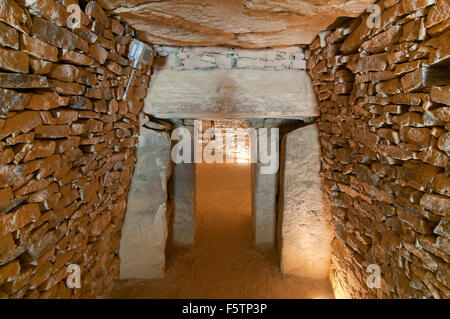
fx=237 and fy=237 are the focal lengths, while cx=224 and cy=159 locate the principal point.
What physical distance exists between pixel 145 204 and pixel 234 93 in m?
2.03

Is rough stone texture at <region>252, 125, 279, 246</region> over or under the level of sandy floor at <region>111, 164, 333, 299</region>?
over

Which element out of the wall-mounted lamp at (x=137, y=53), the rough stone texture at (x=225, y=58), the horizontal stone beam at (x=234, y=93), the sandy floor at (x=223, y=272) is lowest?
the sandy floor at (x=223, y=272)

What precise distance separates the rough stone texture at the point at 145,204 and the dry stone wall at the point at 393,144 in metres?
2.36

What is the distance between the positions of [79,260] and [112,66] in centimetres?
198

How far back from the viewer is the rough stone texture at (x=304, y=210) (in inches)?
134

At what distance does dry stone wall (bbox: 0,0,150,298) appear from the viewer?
4.67ft

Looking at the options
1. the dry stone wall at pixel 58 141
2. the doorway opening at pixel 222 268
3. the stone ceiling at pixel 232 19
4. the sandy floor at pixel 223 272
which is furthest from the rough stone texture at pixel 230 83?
the sandy floor at pixel 223 272

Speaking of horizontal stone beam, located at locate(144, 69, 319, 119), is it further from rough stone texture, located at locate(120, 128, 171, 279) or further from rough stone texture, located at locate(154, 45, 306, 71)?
rough stone texture, located at locate(120, 128, 171, 279)

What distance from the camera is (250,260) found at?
399 centimetres

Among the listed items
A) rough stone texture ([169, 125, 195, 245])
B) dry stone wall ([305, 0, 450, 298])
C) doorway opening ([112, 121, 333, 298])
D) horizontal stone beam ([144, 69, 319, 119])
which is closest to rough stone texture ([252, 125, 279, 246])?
doorway opening ([112, 121, 333, 298])

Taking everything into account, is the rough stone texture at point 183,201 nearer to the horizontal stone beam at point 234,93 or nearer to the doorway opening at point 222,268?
the doorway opening at point 222,268

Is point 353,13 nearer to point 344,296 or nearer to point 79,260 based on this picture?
point 344,296

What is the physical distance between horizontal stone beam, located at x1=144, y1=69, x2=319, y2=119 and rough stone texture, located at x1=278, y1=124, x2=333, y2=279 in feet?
1.49
